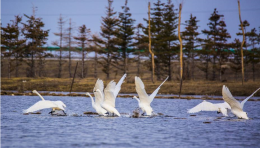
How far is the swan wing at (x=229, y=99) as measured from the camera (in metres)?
20.7

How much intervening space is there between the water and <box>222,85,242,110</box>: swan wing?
2.71 feet

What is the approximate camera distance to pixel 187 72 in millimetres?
70750

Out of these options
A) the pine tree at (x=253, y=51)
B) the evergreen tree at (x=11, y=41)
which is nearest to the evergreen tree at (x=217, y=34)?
the pine tree at (x=253, y=51)

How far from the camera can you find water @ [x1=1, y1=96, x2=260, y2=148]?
603 inches

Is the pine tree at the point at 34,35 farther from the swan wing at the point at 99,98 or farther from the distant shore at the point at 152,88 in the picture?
the swan wing at the point at 99,98

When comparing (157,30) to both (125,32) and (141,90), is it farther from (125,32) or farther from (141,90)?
(141,90)

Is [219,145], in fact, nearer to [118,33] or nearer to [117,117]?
[117,117]

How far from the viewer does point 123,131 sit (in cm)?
1825

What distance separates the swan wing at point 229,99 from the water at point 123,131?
83 centimetres

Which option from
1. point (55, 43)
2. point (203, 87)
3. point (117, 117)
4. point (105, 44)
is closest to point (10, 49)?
point (55, 43)

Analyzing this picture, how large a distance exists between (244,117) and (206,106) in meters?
2.23

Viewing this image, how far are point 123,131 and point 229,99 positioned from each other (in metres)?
6.09

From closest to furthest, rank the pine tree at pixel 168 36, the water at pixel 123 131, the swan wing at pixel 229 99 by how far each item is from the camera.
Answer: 1. the water at pixel 123 131
2. the swan wing at pixel 229 99
3. the pine tree at pixel 168 36

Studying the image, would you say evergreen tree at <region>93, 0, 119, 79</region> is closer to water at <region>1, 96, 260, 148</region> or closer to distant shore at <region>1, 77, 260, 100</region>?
distant shore at <region>1, 77, 260, 100</region>
